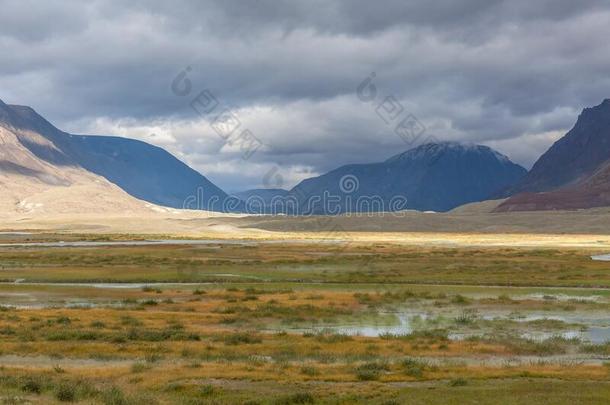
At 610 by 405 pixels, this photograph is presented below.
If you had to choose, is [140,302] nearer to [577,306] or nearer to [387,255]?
[577,306]

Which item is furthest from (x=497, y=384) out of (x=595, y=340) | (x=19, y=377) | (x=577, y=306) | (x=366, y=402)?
(x=577, y=306)

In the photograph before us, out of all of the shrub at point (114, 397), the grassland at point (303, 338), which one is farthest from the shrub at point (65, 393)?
the shrub at point (114, 397)

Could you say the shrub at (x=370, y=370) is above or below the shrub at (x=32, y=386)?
below

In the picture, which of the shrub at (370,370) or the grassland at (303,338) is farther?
the shrub at (370,370)

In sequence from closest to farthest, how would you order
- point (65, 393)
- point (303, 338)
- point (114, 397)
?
point (114, 397) → point (65, 393) → point (303, 338)

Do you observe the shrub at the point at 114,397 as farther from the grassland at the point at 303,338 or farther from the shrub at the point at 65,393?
the shrub at the point at 65,393

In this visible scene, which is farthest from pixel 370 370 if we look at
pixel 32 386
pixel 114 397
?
pixel 32 386

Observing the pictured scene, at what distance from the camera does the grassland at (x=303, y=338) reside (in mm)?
21422

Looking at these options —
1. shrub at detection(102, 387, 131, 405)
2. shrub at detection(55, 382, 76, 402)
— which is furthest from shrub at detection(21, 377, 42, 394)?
shrub at detection(102, 387, 131, 405)

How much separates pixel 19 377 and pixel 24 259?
72.4 metres

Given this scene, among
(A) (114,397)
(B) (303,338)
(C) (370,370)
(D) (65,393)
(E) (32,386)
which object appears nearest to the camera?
(A) (114,397)

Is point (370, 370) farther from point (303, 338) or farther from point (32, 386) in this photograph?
point (32, 386)

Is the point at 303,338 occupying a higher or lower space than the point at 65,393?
lower

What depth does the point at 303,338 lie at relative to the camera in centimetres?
3281
